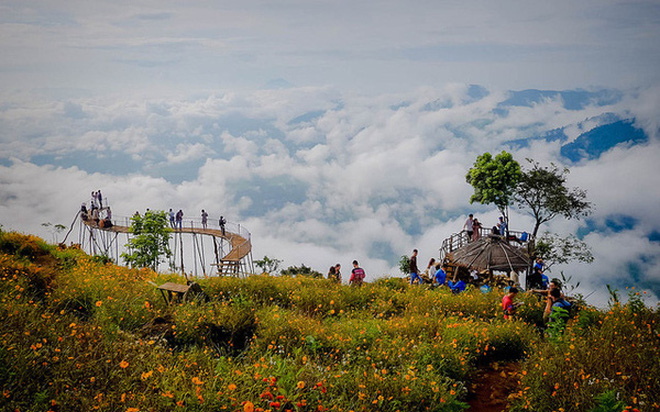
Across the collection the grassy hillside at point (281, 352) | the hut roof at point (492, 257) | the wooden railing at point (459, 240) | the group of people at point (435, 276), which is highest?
the wooden railing at point (459, 240)

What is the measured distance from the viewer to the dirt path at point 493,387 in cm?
696

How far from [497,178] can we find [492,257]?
19.7 metres

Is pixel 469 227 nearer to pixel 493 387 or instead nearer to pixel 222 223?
A: pixel 222 223

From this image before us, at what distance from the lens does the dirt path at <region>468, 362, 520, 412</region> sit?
6.96 m

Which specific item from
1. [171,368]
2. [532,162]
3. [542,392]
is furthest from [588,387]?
[532,162]

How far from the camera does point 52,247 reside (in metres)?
13.4

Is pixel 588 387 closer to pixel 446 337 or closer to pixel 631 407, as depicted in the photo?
pixel 631 407

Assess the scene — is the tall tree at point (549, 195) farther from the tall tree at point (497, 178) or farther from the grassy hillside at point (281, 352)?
the grassy hillside at point (281, 352)

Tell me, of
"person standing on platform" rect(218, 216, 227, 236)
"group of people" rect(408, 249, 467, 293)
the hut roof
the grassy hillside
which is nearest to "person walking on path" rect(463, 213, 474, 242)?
the hut roof

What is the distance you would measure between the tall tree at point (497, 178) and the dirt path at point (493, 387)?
34.1 metres

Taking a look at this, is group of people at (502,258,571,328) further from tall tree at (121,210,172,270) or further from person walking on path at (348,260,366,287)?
tall tree at (121,210,172,270)

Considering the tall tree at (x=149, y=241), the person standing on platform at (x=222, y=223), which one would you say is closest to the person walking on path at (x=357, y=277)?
the tall tree at (x=149, y=241)

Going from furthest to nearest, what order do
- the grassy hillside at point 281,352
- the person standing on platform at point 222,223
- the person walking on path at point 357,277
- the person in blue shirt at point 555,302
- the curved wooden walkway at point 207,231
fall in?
1. the person standing on platform at point 222,223
2. the curved wooden walkway at point 207,231
3. the person walking on path at point 357,277
4. the person in blue shirt at point 555,302
5. the grassy hillside at point 281,352

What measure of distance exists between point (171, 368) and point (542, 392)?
5325 millimetres
